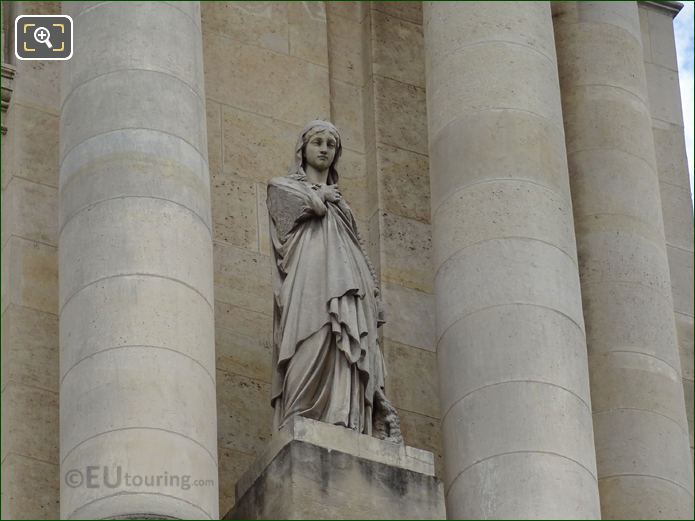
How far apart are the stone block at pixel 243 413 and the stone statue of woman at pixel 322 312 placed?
4.67ft

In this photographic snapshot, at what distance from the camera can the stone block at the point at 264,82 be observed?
20.5 meters

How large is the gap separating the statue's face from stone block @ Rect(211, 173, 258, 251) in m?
1.72

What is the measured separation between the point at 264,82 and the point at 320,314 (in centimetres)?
423

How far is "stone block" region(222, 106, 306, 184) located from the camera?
20.1m

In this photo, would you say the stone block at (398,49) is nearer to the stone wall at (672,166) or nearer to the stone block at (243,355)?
the stone wall at (672,166)

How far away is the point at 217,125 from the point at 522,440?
5016 millimetres

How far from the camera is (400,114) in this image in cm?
2106

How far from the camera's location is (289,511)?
51.4 ft

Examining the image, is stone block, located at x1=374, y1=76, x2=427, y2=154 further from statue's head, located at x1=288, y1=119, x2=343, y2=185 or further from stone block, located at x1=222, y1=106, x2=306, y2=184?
→ statue's head, located at x1=288, y1=119, x2=343, y2=185

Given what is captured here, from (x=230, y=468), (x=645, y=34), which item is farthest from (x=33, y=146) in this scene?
(x=645, y=34)

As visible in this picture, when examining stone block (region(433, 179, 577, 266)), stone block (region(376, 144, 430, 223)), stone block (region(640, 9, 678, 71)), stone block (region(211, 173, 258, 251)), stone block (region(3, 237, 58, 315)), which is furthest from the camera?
stone block (region(640, 9, 678, 71))

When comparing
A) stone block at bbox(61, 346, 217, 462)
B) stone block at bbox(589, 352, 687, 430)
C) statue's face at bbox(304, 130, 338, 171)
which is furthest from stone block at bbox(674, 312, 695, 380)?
stone block at bbox(61, 346, 217, 462)

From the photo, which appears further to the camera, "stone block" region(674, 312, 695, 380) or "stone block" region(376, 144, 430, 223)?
"stone block" region(674, 312, 695, 380)

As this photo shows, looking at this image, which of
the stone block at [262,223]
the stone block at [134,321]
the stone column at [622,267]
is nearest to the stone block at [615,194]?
the stone column at [622,267]
